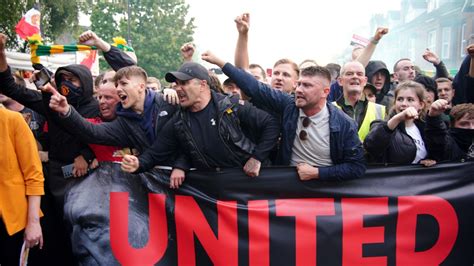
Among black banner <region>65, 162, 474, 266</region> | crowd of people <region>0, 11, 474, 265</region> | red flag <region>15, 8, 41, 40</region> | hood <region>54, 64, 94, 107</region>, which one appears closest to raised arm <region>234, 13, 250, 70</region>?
crowd of people <region>0, 11, 474, 265</region>

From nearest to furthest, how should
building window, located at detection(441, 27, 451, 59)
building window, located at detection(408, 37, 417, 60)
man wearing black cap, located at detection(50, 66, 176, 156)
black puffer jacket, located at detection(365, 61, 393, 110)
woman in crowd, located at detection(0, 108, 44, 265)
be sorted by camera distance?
woman in crowd, located at detection(0, 108, 44, 265) < man wearing black cap, located at detection(50, 66, 176, 156) < black puffer jacket, located at detection(365, 61, 393, 110) < building window, located at detection(441, 27, 451, 59) < building window, located at detection(408, 37, 417, 60)

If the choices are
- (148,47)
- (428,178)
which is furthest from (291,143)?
(148,47)

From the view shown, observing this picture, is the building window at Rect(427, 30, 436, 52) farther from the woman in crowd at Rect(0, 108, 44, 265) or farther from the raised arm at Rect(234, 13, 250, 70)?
the woman in crowd at Rect(0, 108, 44, 265)

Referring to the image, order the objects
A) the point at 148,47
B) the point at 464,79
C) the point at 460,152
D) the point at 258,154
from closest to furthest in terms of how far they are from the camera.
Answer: the point at 258,154, the point at 460,152, the point at 464,79, the point at 148,47

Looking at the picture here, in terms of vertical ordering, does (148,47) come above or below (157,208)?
above

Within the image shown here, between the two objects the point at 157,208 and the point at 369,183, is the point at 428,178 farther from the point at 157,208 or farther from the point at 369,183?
the point at 157,208

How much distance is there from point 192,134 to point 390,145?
1.58 metres

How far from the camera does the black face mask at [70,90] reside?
395 centimetres

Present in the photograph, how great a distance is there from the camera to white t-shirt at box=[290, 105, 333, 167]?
3521 mm

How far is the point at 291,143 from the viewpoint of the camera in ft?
11.8

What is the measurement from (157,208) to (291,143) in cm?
118

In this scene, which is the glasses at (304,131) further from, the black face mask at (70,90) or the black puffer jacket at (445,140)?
the black face mask at (70,90)

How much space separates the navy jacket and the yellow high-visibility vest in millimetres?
803

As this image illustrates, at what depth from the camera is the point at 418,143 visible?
3.75m
